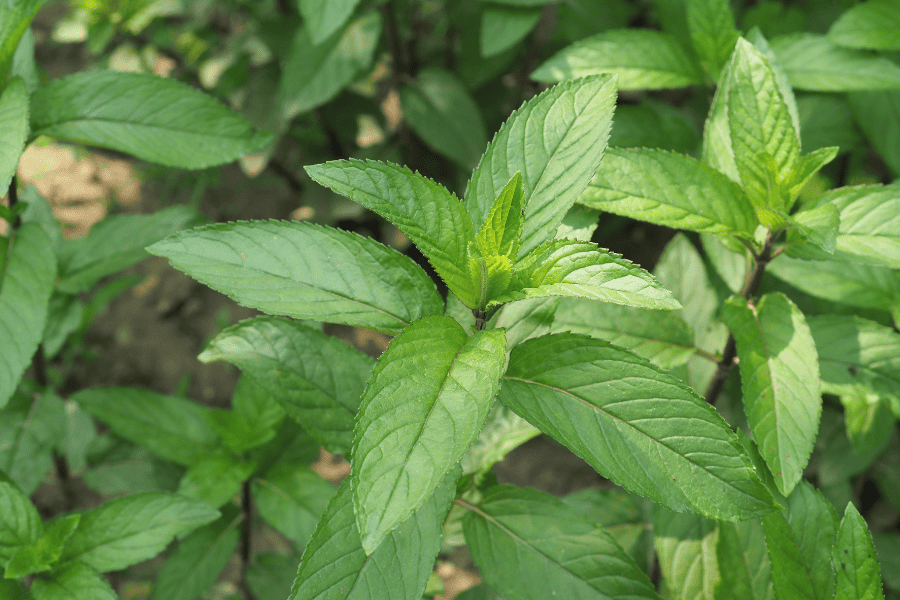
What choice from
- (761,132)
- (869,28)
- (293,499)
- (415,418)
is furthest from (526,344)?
(869,28)

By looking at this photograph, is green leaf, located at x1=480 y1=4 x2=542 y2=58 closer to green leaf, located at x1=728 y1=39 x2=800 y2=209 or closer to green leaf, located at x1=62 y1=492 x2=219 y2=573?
green leaf, located at x1=728 y1=39 x2=800 y2=209

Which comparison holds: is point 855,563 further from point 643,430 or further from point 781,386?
point 643,430

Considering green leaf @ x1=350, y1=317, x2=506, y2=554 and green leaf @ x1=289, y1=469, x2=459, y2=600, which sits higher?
green leaf @ x1=350, y1=317, x2=506, y2=554

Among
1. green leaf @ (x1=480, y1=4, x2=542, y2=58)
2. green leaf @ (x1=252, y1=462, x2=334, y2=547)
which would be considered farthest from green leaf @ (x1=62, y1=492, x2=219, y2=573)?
green leaf @ (x1=480, y1=4, x2=542, y2=58)

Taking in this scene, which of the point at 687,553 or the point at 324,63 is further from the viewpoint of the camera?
the point at 324,63

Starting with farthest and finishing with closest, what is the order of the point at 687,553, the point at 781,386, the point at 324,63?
the point at 324,63
the point at 687,553
the point at 781,386

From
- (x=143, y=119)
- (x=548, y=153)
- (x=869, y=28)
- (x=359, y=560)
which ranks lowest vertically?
(x=359, y=560)

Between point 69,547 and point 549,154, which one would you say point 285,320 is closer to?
point 549,154

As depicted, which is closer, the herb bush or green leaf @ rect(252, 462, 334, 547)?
→ the herb bush
